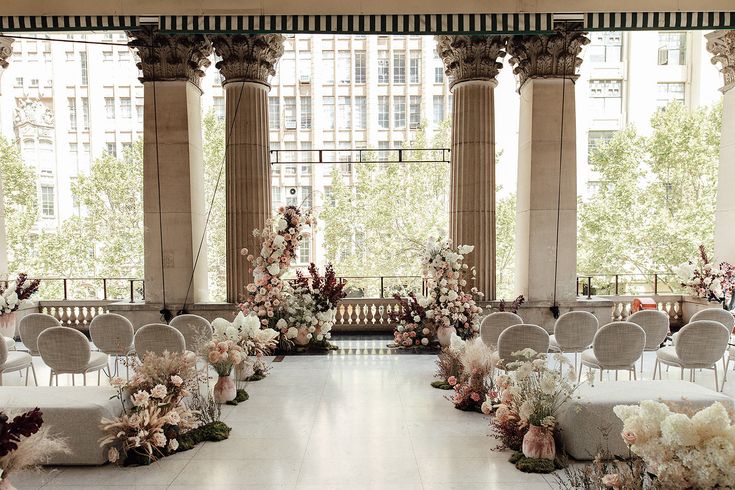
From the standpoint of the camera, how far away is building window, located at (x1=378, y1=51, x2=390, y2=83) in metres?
35.8

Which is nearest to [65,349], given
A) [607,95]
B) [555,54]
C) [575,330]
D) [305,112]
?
[575,330]

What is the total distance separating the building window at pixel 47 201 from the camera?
1291 inches

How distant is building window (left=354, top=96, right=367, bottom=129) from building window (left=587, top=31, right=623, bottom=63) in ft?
50.5

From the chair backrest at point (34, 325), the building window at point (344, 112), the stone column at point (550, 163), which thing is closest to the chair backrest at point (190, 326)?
the chair backrest at point (34, 325)

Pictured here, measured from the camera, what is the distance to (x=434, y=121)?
3644cm

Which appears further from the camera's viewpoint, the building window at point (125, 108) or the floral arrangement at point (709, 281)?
the building window at point (125, 108)

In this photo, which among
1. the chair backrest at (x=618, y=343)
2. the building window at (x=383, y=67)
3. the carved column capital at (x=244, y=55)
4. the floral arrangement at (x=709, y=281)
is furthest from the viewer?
the building window at (x=383, y=67)

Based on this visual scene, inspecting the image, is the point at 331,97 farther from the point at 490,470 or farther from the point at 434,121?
the point at 490,470

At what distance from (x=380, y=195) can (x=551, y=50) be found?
1715cm

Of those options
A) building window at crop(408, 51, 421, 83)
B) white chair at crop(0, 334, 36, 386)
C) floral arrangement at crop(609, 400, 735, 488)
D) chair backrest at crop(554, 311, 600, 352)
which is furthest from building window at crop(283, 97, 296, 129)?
floral arrangement at crop(609, 400, 735, 488)

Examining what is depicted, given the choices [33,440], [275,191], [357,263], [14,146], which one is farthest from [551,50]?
[275,191]

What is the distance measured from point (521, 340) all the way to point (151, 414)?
4.06 meters

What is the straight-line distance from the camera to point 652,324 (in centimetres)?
670

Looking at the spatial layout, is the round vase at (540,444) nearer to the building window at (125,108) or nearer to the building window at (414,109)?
the building window at (414,109)
